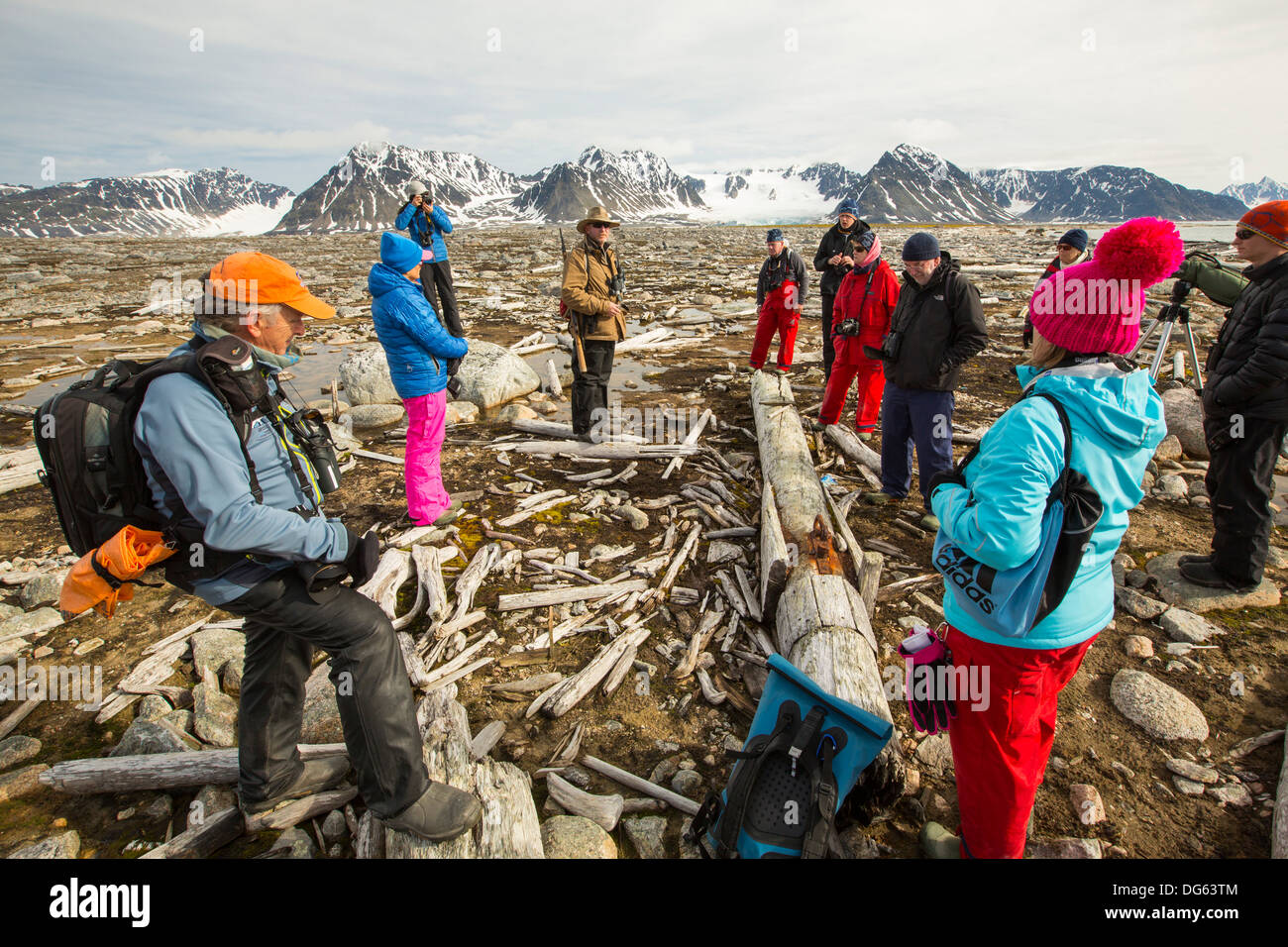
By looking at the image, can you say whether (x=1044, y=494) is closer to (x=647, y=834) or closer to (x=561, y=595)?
(x=647, y=834)

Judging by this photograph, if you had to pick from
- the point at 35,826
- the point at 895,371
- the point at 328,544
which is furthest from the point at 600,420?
the point at 35,826

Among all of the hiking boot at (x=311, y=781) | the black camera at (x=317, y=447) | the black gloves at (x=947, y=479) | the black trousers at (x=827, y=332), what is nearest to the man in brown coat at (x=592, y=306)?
the black trousers at (x=827, y=332)

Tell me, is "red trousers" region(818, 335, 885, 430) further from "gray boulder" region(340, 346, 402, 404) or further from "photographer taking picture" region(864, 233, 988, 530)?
"gray boulder" region(340, 346, 402, 404)

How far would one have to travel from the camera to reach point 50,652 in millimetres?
5133

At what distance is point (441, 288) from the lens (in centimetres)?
1041

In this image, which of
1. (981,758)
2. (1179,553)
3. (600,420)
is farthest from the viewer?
(600,420)

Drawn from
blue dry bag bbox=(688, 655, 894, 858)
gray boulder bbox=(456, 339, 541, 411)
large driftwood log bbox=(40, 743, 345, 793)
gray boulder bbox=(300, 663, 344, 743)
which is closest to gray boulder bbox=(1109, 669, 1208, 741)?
blue dry bag bbox=(688, 655, 894, 858)

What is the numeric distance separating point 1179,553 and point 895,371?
360cm

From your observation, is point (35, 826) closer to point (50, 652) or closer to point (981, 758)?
point (50, 652)

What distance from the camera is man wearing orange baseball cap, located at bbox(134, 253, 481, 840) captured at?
8.52 ft

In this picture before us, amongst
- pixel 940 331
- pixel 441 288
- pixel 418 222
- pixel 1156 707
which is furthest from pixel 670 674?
pixel 418 222

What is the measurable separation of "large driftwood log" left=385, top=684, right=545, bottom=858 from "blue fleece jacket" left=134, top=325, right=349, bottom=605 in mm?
1591

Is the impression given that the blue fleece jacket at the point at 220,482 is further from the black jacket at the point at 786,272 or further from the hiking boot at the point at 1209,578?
the black jacket at the point at 786,272
